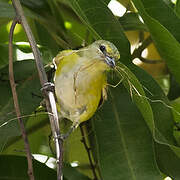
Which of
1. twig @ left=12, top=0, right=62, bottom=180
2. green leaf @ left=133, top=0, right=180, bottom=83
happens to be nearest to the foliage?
green leaf @ left=133, top=0, right=180, bottom=83

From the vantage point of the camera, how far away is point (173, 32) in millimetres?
1241

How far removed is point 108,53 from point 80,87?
0.11m

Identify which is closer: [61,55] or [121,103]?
[61,55]

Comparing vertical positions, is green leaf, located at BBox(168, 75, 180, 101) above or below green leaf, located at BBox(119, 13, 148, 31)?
below

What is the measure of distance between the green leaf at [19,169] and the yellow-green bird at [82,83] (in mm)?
182

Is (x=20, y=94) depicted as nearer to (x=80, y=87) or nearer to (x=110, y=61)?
(x=80, y=87)

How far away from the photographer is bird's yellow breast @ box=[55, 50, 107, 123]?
111cm

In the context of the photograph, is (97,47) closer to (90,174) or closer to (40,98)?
(40,98)

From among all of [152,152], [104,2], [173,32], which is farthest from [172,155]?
[104,2]

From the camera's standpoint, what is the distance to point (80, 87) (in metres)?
1.11

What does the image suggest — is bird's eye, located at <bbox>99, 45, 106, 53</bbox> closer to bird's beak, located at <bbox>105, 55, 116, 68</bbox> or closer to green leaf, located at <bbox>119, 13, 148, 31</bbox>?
bird's beak, located at <bbox>105, 55, 116, 68</bbox>

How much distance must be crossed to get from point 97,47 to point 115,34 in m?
0.14

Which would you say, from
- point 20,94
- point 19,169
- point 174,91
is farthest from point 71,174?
point 174,91

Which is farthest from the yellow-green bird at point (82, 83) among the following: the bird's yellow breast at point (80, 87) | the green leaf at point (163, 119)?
the green leaf at point (163, 119)
